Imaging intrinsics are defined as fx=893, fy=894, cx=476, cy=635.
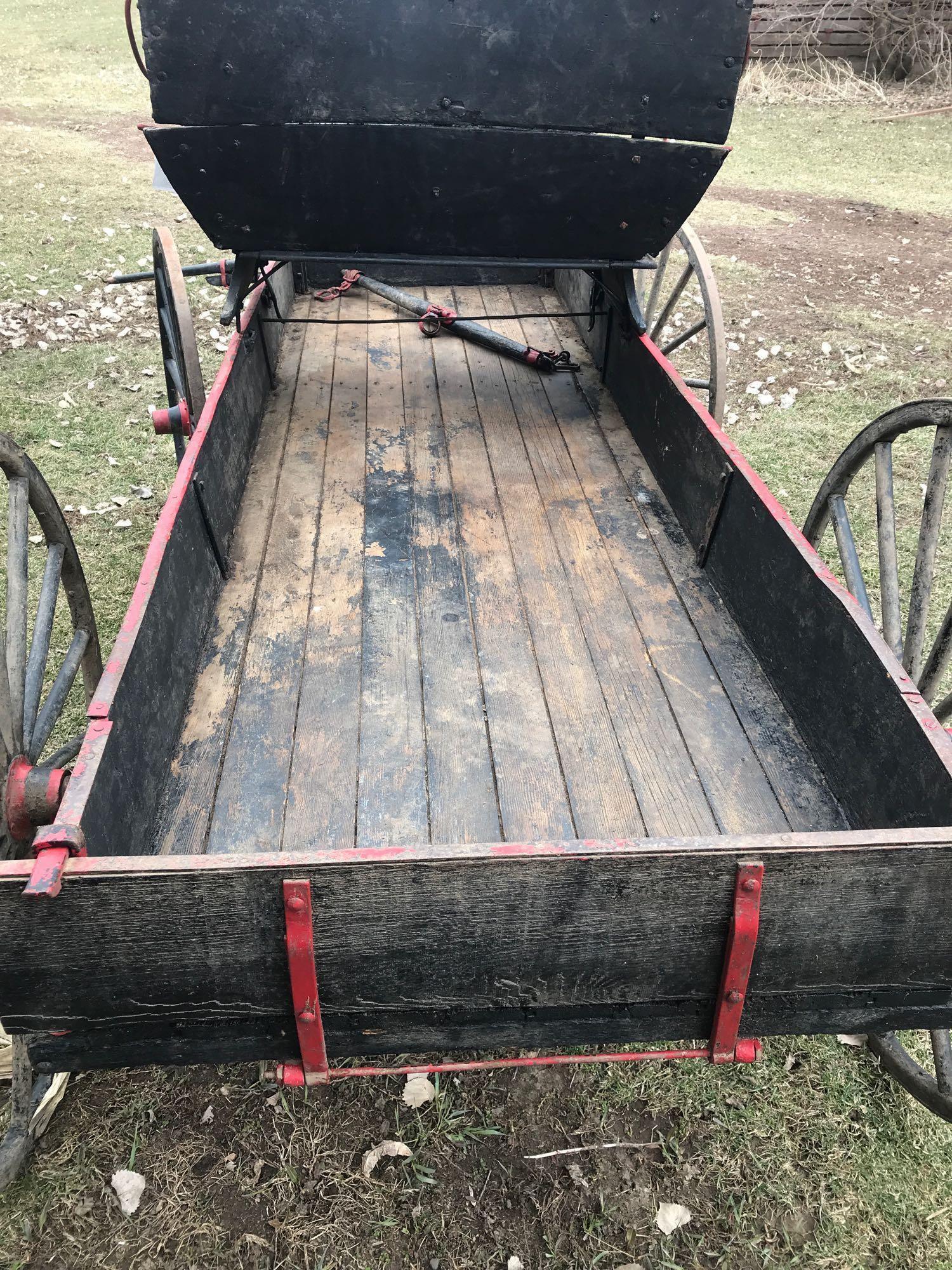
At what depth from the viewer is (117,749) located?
1961 millimetres

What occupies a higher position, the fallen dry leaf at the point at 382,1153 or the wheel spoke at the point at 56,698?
the wheel spoke at the point at 56,698

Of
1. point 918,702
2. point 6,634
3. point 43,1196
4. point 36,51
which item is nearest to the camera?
point 918,702

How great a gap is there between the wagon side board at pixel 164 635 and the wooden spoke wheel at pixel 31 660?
279mm

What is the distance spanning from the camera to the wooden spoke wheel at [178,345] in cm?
364

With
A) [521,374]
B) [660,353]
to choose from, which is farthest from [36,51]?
[660,353]

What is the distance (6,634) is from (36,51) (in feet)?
58.6

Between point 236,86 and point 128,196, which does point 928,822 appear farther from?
point 128,196

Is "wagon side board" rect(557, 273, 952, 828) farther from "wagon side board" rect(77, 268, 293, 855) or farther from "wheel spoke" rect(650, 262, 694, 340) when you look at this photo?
"wagon side board" rect(77, 268, 293, 855)

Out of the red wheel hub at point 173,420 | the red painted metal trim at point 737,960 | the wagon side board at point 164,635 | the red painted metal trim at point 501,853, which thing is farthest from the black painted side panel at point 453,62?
the red painted metal trim at point 737,960

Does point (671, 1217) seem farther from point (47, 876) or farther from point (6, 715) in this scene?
point (6, 715)

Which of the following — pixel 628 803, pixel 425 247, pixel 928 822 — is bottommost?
pixel 628 803

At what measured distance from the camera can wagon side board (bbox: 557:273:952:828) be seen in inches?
79.9

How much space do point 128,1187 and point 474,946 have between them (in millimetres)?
1398

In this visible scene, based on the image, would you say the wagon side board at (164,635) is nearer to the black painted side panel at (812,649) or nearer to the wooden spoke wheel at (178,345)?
the wooden spoke wheel at (178,345)
